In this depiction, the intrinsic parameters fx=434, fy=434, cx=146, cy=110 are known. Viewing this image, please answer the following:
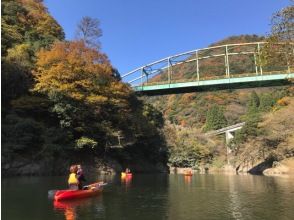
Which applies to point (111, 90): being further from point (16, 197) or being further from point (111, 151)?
point (16, 197)

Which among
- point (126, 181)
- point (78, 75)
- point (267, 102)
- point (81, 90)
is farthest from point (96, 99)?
point (267, 102)

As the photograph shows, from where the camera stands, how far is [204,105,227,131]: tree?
3718 inches

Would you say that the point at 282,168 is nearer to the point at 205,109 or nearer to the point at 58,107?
the point at 58,107

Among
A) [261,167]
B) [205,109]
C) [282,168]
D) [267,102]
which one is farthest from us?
[205,109]

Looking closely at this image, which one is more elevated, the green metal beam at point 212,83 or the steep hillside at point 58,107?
the green metal beam at point 212,83

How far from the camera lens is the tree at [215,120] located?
94.4 m

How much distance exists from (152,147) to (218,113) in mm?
41796

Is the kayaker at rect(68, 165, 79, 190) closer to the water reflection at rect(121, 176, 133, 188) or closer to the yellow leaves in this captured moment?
the water reflection at rect(121, 176, 133, 188)

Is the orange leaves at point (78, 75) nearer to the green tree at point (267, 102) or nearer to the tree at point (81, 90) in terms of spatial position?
the tree at point (81, 90)

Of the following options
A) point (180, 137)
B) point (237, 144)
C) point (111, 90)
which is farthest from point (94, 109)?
point (180, 137)

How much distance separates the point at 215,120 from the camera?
3760 inches

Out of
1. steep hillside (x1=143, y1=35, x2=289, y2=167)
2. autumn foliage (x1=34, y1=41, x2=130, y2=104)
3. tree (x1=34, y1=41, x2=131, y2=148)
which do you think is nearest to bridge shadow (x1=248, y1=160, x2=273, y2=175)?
steep hillside (x1=143, y1=35, x2=289, y2=167)

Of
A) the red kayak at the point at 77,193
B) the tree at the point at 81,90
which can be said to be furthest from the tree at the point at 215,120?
the red kayak at the point at 77,193

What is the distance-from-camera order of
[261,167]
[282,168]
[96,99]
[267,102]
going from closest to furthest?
1. [96,99]
2. [282,168]
3. [261,167]
4. [267,102]
